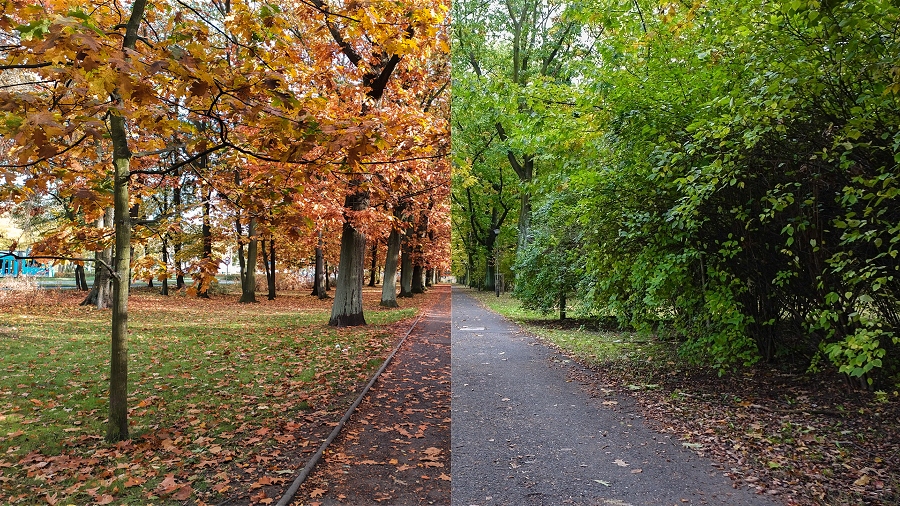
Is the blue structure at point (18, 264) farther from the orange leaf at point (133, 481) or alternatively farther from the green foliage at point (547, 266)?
the green foliage at point (547, 266)

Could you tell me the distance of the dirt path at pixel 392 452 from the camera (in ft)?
10.2

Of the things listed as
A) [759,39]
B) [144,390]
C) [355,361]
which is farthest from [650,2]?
[144,390]

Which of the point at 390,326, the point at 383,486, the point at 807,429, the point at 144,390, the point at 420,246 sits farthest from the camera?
the point at 420,246

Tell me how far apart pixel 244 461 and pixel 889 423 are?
4.92 metres

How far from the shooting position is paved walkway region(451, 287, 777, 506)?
3.11 m

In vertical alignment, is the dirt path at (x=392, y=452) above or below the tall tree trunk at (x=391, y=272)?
below

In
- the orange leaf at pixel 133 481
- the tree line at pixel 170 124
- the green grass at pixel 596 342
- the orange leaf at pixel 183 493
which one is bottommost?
the orange leaf at pixel 183 493

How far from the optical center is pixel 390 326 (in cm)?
1252

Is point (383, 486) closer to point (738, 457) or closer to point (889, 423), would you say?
point (738, 457)

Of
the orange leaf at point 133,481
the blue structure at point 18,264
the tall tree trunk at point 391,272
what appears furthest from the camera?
the tall tree trunk at point 391,272

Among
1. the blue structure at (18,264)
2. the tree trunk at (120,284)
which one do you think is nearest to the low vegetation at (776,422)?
the tree trunk at (120,284)

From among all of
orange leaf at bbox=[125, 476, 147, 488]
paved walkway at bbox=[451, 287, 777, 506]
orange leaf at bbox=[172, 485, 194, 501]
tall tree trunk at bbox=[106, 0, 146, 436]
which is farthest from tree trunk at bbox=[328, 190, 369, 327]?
orange leaf at bbox=[172, 485, 194, 501]

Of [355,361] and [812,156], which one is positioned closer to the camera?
[812,156]

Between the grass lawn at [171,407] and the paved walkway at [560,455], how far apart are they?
1.24 meters
